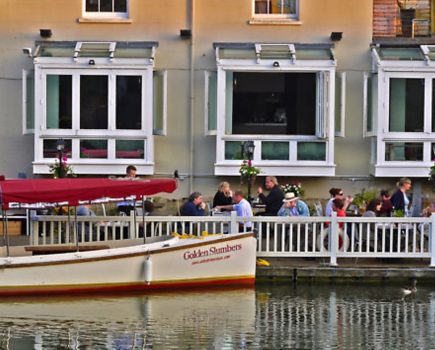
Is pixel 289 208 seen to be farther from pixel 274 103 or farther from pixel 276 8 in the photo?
pixel 276 8

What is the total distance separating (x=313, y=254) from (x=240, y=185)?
663 cm

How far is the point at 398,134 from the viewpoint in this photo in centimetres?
3045

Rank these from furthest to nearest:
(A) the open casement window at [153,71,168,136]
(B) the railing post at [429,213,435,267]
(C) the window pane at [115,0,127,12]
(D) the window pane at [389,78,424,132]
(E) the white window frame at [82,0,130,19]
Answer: (C) the window pane at [115,0,127,12]
(E) the white window frame at [82,0,130,19]
(A) the open casement window at [153,71,168,136]
(D) the window pane at [389,78,424,132]
(B) the railing post at [429,213,435,267]

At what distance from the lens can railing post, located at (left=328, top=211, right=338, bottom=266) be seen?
2425 cm

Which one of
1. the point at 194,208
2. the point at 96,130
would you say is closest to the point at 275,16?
the point at 96,130

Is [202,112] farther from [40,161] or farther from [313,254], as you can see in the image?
[313,254]

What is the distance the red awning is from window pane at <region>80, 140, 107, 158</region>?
7.09m

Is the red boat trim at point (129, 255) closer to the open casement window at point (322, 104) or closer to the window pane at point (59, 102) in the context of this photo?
the open casement window at point (322, 104)

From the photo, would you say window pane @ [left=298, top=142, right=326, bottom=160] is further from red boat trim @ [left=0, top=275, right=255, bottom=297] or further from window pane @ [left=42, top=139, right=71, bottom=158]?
red boat trim @ [left=0, top=275, right=255, bottom=297]

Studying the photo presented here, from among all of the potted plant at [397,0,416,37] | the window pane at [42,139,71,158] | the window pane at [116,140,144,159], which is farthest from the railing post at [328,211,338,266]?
the potted plant at [397,0,416,37]

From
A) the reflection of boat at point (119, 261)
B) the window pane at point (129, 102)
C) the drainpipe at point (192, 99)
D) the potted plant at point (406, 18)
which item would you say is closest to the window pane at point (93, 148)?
the window pane at point (129, 102)

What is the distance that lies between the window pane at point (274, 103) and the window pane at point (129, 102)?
2.20 meters

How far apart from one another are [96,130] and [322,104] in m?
5.14

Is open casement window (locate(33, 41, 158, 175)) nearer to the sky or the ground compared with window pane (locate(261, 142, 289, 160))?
nearer to the sky
